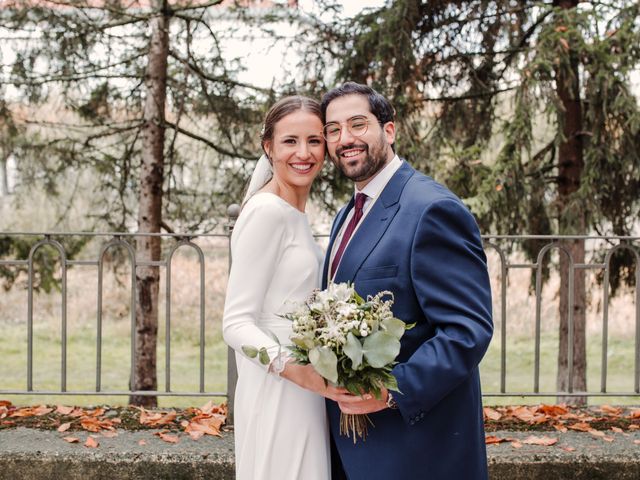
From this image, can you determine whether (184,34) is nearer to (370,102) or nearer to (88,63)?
(88,63)

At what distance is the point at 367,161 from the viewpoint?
8.14ft

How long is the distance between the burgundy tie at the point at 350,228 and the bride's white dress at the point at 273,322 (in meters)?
0.09

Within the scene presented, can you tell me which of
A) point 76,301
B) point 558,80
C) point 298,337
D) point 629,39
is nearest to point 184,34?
point 558,80

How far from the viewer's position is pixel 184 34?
934 centimetres

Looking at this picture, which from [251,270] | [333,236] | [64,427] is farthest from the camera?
[64,427]

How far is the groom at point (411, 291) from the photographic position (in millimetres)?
2160

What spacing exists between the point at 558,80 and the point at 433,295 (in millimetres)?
7137

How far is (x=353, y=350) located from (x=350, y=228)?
25.6 inches

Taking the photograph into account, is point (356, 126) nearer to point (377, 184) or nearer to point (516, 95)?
point (377, 184)

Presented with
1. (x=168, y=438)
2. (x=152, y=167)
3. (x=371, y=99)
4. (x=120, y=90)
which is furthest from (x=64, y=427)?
(x=120, y=90)

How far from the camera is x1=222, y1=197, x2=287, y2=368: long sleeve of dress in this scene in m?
2.40

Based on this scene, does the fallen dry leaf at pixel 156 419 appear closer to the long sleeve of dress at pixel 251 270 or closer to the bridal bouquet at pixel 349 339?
the long sleeve of dress at pixel 251 270

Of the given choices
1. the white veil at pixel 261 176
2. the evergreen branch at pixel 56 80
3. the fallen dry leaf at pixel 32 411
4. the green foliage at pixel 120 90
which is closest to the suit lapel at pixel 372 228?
the white veil at pixel 261 176

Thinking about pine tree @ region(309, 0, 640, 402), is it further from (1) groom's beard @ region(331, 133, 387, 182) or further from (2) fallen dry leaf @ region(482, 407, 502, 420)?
(1) groom's beard @ region(331, 133, 387, 182)
